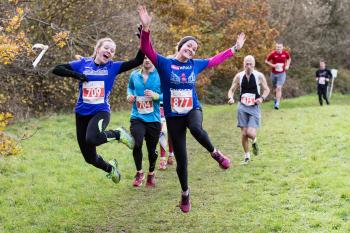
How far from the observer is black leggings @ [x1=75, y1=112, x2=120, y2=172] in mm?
7113

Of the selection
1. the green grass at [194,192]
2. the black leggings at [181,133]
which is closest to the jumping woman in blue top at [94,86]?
the black leggings at [181,133]

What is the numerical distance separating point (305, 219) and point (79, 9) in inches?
503

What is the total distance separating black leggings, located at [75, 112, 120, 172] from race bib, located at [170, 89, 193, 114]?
1009 mm

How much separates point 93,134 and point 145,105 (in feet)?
5.98

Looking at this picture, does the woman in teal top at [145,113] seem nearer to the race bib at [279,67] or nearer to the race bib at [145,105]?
the race bib at [145,105]

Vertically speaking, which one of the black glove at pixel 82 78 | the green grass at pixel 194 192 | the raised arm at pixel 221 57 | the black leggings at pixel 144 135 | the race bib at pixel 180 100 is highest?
the raised arm at pixel 221 57

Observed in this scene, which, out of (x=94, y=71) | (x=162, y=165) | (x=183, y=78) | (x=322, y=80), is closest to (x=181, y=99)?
(x=183, y=78)

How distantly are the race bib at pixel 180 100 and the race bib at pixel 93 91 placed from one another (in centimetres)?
106

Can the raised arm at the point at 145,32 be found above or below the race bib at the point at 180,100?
above

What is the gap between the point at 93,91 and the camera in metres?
7.32

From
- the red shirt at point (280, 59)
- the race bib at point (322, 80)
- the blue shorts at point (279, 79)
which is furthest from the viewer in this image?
the race bib at point (322, 80)

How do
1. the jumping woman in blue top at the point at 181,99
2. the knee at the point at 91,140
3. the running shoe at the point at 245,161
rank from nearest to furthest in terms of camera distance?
the jumping woman in blue top at the point at 181,99 < the knee at the point at 91,140 < the running shoe at the point at 245,161

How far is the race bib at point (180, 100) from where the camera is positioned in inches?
272

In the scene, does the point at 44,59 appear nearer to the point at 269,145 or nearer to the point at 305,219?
the point at 269,145
